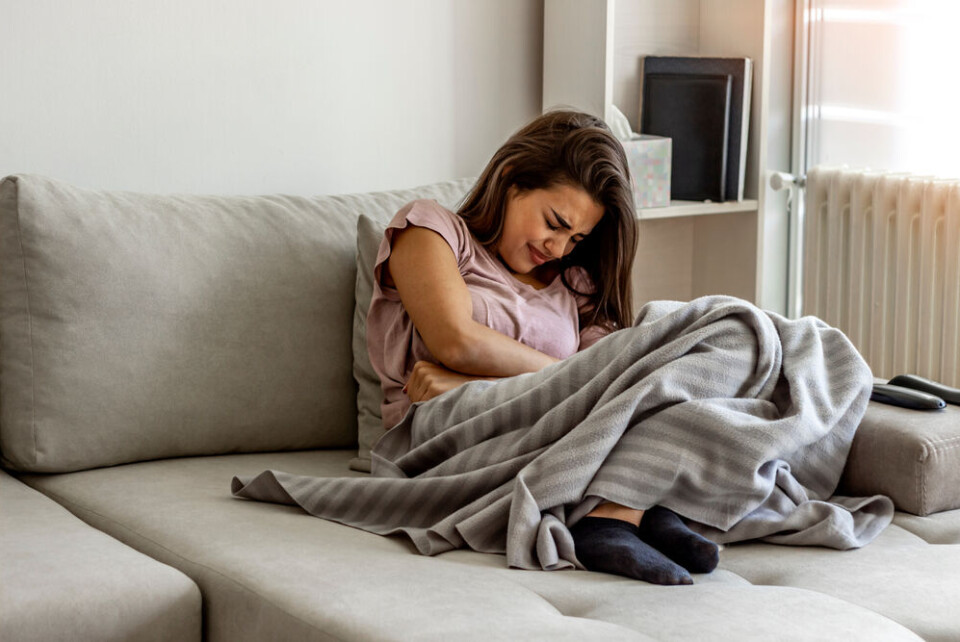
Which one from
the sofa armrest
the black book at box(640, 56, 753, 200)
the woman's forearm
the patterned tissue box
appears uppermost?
the black book at box(640, 56, 753, 200)

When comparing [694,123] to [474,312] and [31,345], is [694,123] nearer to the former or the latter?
[474,312]

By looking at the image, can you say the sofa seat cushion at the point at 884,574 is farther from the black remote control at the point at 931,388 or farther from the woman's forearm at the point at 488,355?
the woman's forearm at the point at 488,355

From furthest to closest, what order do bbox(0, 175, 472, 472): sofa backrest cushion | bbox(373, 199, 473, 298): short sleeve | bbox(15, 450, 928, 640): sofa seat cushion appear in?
bbox(373, 199, 473, 298): short sleeve → bbox(0, 175, 472, 472): sofa backrest cushion → bbox(15, 450, 928, 640): sofa seat cushion

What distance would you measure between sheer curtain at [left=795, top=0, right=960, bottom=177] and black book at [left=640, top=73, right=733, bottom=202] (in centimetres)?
30

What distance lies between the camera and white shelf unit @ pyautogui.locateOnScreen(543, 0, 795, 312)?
2592 millimetres

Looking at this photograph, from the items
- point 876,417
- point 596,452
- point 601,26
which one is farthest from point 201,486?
point 601,26

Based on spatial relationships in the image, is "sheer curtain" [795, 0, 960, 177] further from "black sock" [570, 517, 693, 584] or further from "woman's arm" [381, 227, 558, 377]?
"black sock" [570, 517, 693, 584]

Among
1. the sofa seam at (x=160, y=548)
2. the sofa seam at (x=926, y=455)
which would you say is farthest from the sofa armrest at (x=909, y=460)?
the sofa seam at (x=160, y=548)

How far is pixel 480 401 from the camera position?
5.39 feet

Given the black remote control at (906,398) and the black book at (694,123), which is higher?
the black book at (694,123)

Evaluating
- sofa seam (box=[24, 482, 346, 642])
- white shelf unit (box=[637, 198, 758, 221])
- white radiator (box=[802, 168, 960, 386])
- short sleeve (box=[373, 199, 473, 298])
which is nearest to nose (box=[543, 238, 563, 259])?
short sleeve (box=[373, 199, 473, 298])

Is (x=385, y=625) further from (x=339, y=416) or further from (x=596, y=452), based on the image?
(x=339, y=416)

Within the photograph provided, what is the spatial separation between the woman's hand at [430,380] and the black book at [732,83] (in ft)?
3.73

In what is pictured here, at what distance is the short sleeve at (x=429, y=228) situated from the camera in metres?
1.86
